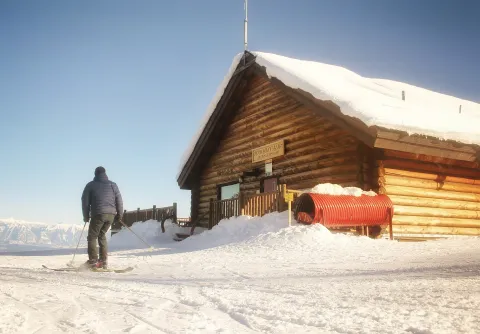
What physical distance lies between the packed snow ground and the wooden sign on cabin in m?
6.50

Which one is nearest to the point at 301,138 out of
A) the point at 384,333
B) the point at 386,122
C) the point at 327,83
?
the point at 327,83

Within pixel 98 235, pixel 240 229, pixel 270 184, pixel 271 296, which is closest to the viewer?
pixel 271 296

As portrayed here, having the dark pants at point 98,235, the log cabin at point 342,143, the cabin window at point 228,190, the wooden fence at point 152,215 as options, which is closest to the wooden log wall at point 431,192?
the log cabin at point 342,143

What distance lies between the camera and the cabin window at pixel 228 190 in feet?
50.1

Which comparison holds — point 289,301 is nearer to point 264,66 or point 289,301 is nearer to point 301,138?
point 301,138

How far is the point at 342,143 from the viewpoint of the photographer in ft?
34.6

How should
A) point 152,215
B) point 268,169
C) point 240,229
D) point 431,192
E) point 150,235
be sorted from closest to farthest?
1. point 240,229
2. point 431,192
3. point 268,169
4. point 150,235
5. point 152,215

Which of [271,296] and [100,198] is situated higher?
[100,198]

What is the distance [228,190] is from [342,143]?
6354 mm

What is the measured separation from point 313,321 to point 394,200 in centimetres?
837

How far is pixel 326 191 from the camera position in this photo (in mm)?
9188

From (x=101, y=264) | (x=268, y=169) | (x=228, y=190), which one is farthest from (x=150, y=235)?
(x=101, y=264)

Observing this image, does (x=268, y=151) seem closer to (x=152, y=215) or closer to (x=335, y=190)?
(x=335, y=190)

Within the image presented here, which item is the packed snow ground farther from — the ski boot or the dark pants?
the dark pants
